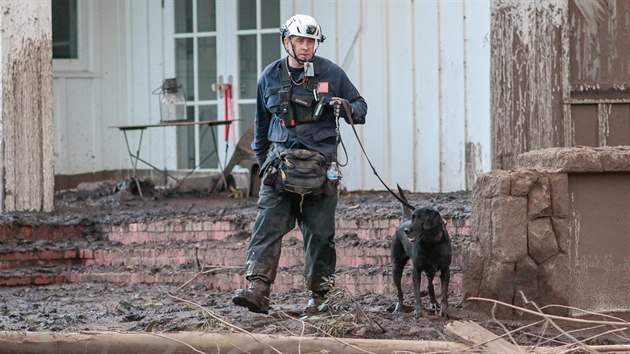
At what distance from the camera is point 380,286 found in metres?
9.72

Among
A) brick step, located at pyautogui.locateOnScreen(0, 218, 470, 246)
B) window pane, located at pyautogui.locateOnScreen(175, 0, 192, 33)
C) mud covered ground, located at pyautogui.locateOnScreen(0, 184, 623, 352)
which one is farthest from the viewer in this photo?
window pane, located at pyautogui.locateOnScreen(175, 0, 192, 33)

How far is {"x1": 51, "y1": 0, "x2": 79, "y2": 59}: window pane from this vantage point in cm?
1580

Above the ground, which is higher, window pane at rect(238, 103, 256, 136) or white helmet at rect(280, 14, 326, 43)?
white helmet at rect(280, 14, 326, 43)

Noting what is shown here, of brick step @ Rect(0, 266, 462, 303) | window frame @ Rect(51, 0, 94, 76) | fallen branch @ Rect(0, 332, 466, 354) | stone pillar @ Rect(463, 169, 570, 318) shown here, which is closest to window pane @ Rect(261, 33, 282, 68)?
window frame @ Rect(51, 0, 94, 76)

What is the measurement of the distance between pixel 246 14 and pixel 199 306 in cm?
731

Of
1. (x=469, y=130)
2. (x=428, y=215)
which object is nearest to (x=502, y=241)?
(x=428, y=215)

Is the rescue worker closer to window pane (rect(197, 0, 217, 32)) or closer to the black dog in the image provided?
the black dog

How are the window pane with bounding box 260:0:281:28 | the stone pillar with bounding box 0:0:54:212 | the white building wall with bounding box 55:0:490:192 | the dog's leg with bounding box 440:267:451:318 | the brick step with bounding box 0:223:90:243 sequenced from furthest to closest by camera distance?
the window pane with bounding box 260:0:281:28, the white building wall with bounding box 55:0:490:192, the stone pillar with bounding box 0:0:54:212, the brick step with bounding box 0:223:90:243, the dog's leg with bounding box 440:267:451:318

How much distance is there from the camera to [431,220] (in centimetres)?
850

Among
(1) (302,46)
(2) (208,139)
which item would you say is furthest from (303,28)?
(2) (208,139)

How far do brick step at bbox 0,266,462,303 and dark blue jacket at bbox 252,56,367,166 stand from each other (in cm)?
118

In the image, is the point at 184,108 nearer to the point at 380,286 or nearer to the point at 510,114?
the point at 510,114

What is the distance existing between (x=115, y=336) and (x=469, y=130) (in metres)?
6.11

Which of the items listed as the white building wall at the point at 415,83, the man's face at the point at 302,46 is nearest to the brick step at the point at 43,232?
the white building wall at the point at 415,83
